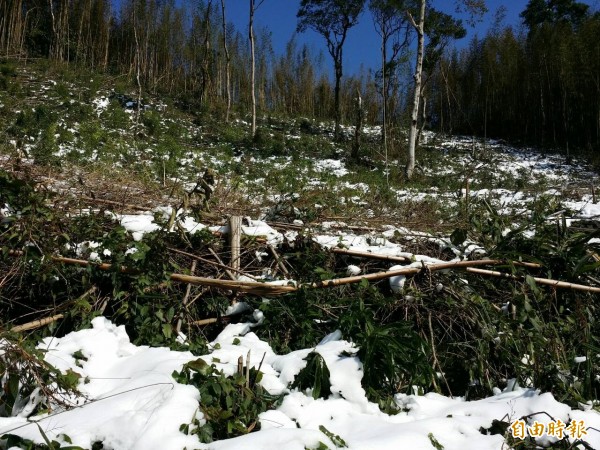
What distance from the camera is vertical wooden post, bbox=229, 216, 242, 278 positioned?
7.61 feet

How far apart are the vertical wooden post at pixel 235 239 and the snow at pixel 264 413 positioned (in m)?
0.53

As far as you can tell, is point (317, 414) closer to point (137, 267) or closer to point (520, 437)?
point (520, 437)

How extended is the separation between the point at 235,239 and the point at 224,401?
106 cm

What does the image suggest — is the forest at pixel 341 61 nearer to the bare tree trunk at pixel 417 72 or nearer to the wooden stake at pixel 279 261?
the bare tree trunk at pixel 417 72

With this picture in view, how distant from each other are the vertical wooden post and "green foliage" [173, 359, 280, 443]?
813mm

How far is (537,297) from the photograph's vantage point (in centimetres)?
210

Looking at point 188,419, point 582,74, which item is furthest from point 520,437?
point 582,74

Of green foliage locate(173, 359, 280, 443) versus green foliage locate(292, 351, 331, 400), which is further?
green foliage locate(292, 351, 331, 400)

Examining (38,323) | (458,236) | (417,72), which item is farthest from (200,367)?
(417,72)

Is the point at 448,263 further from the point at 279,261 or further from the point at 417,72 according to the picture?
the point at 417,72

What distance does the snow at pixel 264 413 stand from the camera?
49.7 inches

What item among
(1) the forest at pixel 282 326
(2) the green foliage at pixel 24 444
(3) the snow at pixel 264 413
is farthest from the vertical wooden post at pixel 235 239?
(2) the green foliage at pixel 24 444

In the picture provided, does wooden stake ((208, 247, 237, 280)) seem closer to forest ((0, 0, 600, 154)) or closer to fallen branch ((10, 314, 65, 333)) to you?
fallen branch ((10, 314, 65, 333))

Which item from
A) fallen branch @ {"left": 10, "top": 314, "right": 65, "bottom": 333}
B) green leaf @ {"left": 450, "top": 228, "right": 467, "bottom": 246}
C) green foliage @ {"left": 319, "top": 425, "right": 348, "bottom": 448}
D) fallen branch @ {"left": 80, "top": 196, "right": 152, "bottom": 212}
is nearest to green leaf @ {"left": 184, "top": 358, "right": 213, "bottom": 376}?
green foliage @ {"left": 319, "top": 425, "right": 348, "bottom": 448}
